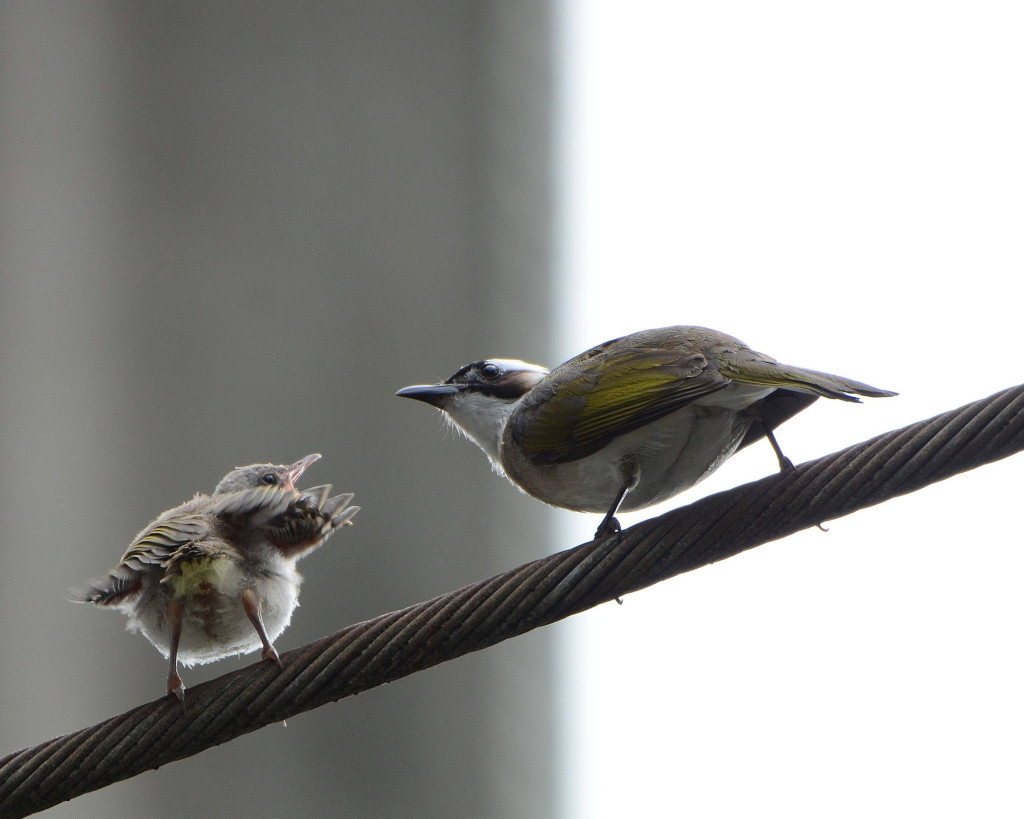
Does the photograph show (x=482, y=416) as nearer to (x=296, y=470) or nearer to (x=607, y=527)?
(x=296, y=470)

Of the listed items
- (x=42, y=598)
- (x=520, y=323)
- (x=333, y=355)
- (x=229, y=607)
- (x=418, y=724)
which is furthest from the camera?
(x=520, y=323)

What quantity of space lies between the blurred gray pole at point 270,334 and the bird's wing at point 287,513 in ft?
26.8

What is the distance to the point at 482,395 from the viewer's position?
192 inches

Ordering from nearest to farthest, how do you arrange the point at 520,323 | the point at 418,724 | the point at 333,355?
1. the point at 418,724
2. the point at 333,355
3. the point at 520,323

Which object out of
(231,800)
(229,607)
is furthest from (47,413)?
(229,607)

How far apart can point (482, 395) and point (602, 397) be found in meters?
1.37

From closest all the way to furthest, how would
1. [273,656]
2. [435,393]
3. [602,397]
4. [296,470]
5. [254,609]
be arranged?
1. [273,656]
2. [254,609]
3. [602,397]
4. [296,470]
5. [435,393]

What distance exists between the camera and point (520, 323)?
47.9 ft

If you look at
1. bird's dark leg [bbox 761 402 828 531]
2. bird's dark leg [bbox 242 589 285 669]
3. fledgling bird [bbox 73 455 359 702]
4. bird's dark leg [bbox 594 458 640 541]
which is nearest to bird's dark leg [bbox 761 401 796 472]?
bird's dark leg [bbox 761 402 828 531]

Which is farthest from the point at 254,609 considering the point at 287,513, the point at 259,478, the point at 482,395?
the point at 482,395

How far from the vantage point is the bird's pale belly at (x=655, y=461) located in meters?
3.47

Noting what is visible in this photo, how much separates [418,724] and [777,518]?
10152 mm

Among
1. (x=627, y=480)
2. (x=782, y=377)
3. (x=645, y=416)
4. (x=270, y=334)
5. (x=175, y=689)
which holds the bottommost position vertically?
(x=270, y=334)

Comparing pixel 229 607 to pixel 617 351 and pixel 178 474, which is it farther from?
pixel 178 474
